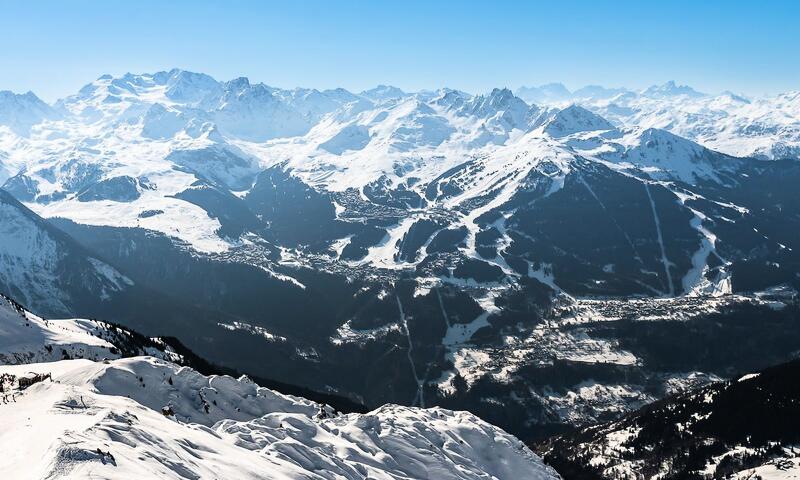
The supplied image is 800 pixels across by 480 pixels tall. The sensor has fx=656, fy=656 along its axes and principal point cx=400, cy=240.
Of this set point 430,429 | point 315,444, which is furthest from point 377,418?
point 315,444

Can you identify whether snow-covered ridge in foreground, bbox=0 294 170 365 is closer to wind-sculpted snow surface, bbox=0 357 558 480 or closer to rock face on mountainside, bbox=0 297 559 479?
rock face on mountainside, bbox=0 297 559 479

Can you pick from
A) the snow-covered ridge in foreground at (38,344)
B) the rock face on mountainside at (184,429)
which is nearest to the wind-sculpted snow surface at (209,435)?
the rock face on mountainside at (184,429)

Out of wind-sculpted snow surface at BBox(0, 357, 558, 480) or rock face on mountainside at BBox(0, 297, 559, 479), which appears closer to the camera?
wind-sculpted snow surface at BBox(0, 357, 558, 480)

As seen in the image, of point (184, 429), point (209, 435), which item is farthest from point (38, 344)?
point (184, 429)

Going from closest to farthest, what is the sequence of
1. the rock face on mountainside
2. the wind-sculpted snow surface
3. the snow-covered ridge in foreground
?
1. the wind-sculpted snow surface
2. the rock face on mountainside
3. the snow-covered ridge in foreground

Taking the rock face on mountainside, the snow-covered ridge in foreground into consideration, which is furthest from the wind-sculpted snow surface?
the snow-covered ridge in foreground

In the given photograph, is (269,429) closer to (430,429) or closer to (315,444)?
(315,444)

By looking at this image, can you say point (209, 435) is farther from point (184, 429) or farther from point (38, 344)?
point (38, 344)

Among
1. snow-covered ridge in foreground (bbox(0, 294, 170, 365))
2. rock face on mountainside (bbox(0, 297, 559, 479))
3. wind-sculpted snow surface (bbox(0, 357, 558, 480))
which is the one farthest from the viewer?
snow-covered ridge in foreground (bbox(0, 294, 170, 365))

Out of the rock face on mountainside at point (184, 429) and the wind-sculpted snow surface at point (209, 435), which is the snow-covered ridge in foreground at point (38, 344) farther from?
the wind-sculpted snow surface at point (209, 435)
